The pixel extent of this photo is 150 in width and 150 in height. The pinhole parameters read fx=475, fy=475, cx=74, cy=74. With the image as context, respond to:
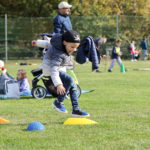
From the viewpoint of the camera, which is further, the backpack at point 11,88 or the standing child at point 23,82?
the standing child at point 23,82

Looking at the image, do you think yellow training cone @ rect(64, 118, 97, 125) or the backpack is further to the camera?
the backpack

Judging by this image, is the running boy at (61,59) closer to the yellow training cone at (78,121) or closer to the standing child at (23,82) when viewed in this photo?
the yellow training cone at (78,121)

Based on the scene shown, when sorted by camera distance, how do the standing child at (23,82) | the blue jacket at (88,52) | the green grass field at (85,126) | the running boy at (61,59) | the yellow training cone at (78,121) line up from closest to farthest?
the green grass field at (85,126) → the yellow training cone at (78,121) → the running boy at (61,59) → the blue jacket at (88,52) → the standing child at (23,82)

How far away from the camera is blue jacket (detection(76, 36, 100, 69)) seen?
1045 centimetres

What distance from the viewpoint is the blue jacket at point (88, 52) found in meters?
10.4

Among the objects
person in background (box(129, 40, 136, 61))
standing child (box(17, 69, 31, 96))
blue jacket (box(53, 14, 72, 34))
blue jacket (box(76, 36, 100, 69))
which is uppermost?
blue jacket (box(53, 14, 72, 34))

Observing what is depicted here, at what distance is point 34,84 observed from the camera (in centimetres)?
1192

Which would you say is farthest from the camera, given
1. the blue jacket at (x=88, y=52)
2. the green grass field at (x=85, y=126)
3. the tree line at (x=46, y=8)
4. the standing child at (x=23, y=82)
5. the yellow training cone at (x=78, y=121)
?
the tree line at (x=46, y=8)

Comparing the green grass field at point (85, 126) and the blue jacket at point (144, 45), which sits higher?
the green grass field at point (85, 126)

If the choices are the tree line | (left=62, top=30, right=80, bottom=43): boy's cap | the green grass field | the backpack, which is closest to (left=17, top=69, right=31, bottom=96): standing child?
the backpack

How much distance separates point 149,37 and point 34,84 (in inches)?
977

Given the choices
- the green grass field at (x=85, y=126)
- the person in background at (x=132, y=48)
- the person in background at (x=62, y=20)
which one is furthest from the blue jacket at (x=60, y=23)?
the person in background at (x=132, y=48)

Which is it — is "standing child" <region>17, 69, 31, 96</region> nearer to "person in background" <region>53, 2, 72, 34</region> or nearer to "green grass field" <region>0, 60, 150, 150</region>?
"green grass field" <region>0, 60, 150, 150</region>

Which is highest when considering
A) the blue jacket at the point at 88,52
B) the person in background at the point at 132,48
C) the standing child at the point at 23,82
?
the blue jacket at the point at 88,52
